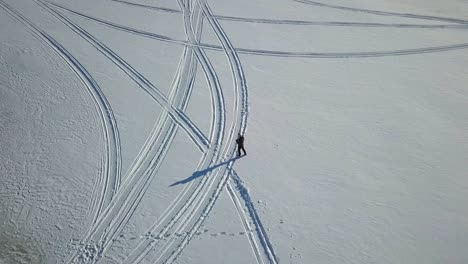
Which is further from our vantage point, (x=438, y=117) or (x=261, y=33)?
(x=261, y=33)

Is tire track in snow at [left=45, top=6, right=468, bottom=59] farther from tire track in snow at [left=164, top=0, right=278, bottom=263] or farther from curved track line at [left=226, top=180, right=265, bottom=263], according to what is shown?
curved track line at [left=226, top=180, right=265, bottom=263]

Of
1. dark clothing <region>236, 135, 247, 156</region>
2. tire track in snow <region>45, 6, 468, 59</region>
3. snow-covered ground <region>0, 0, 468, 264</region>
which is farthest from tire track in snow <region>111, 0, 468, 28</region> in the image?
dark clothing <region>236, 135, 247, 156</region>

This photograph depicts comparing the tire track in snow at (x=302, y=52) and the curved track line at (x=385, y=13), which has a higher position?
A: the curved track line at (x=385, y=13)

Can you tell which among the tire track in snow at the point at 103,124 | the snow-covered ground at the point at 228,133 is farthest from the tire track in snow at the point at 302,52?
the tire track in snow at the point at 103,124

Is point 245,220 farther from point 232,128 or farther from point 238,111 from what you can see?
point 238,111

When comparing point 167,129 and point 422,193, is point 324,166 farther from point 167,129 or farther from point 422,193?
point 167,129

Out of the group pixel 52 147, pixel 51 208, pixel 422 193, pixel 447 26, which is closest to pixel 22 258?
pixel 51 208

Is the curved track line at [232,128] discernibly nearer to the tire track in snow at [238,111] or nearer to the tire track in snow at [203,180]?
the tire track in snow at [238,111]
